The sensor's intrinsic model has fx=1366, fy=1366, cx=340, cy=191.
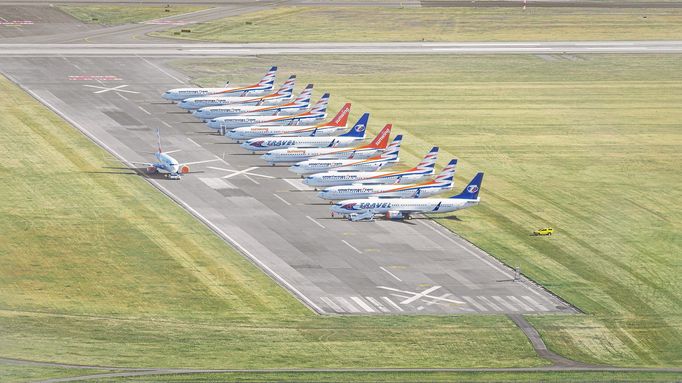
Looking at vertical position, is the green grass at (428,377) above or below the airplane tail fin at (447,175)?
below

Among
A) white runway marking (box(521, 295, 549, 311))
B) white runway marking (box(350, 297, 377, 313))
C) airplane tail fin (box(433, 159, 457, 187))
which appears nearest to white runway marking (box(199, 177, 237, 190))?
airplane tail fin (box(433, 159, 457, 187))

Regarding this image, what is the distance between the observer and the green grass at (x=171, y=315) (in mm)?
137875

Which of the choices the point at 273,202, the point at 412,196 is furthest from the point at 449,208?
the point at 273,202

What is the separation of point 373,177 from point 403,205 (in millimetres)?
11586

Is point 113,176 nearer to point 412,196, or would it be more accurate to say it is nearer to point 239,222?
point 239,222

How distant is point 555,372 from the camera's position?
448 feet

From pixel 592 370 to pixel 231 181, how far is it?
250 feet

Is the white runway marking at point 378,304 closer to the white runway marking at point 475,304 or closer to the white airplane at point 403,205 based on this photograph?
the white runway marking at point 475,304

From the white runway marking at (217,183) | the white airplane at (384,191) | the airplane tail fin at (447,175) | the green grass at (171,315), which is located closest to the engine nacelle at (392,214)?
the white airplane at (384,191)

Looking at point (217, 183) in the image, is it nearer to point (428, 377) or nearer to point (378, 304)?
point (378, 304)

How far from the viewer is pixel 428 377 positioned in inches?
5246

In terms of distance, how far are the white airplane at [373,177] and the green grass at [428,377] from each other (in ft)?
202

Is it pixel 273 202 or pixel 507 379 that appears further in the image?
pixel 273 202

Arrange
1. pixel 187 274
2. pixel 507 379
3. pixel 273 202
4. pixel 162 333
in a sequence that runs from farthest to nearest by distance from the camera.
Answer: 1. pixel 273 202
2. pixel 187 274
3. pixel 162 333
4. pixel 507 379
